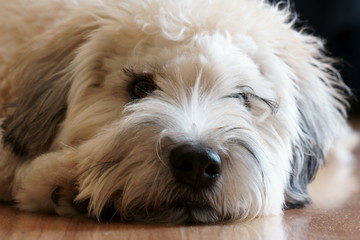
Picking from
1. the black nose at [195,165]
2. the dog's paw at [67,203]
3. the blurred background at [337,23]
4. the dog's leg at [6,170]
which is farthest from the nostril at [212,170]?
the blurred background at [337,23]

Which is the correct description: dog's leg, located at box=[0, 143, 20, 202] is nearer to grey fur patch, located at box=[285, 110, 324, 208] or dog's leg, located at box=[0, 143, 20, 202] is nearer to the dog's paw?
the dog's paw

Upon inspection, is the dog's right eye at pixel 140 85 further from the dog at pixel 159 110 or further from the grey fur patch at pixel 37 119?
the grey fur patch at pixel 37 119

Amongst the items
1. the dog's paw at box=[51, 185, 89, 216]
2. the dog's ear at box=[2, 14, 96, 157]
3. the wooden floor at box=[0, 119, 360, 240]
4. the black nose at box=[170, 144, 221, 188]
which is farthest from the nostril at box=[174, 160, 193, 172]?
the dog's ear at box=[2, 14, 96, 157]

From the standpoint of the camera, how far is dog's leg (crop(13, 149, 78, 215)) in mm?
1832

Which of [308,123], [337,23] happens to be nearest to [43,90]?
[308,123]

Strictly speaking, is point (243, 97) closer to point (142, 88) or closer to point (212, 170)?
point (142, 88)

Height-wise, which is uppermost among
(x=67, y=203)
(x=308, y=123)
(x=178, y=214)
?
(x=308, y=123)

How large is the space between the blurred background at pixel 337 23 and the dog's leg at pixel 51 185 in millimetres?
3293

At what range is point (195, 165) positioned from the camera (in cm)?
167

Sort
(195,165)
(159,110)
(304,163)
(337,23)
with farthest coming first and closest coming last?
(337,23)
(304,163)
(159,110)
(195,165)

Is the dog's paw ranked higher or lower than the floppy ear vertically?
lower

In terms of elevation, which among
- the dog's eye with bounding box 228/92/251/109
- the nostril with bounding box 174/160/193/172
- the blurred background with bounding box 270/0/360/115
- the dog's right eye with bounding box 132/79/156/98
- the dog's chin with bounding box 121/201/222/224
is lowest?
the blurred background with bounding box 270/0/360/115

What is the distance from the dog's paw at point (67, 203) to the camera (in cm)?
182

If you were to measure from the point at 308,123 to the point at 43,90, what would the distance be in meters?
0.76
